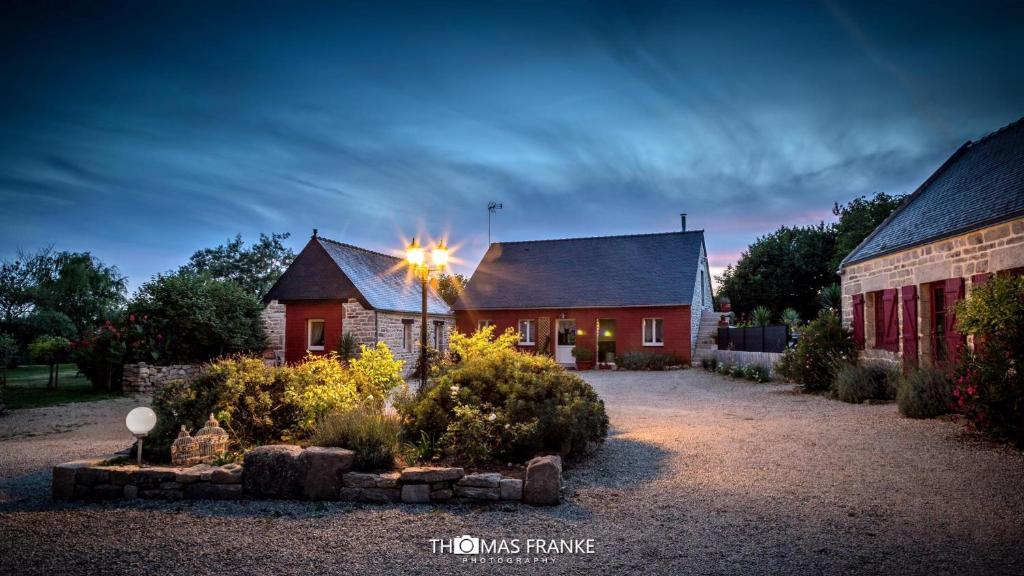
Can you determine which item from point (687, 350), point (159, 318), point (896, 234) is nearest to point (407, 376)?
point (159, 318)

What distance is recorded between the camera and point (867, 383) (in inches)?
413

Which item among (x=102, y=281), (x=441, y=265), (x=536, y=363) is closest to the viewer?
(x=536, y=363)

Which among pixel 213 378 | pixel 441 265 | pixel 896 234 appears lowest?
pixel 213 378

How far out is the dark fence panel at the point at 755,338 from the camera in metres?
18.1

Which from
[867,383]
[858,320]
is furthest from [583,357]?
[867,383]

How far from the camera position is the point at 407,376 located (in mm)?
19641

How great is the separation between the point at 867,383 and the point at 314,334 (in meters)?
17.3

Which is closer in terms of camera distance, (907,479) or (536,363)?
(907,479)

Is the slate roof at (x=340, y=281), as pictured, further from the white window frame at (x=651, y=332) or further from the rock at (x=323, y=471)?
the rock at (x=323, y=471)

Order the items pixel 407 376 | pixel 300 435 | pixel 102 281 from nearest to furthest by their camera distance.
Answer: pixel 300 435
pixel 407 376
pixel 102 281

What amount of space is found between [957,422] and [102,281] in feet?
133

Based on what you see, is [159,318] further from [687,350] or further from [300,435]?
[687,350]

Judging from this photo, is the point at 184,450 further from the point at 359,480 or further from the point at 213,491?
the point at 359,480

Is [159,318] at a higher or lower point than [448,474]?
higher
